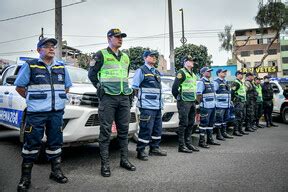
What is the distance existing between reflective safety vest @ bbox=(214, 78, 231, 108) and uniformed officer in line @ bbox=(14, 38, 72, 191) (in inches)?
174

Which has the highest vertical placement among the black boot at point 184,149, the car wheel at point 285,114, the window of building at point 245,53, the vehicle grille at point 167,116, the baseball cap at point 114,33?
the window of building at point 245,53

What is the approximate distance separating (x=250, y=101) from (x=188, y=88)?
409 centimetres

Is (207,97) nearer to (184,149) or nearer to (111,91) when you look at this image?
(184,149)

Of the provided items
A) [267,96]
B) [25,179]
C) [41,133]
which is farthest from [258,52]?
[25,179]

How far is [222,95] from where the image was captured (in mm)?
7395

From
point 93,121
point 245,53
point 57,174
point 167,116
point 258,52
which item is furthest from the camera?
point 245,53

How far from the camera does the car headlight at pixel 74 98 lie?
15.0ft

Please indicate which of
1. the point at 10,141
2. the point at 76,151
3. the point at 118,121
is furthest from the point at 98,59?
→ the point at 10,141

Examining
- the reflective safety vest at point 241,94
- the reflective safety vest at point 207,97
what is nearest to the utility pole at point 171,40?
the reflective safety vest at point 241,94

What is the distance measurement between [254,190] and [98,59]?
269 cm

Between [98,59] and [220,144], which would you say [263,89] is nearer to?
[220,144]

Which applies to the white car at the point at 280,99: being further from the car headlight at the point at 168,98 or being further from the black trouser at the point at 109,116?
the black trouser at the point at 109,116

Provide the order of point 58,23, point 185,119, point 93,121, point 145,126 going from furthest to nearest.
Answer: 1. point 58,23
2. point 185,119
3. point 145,126
4. point 93,121

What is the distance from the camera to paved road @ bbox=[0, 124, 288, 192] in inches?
144
